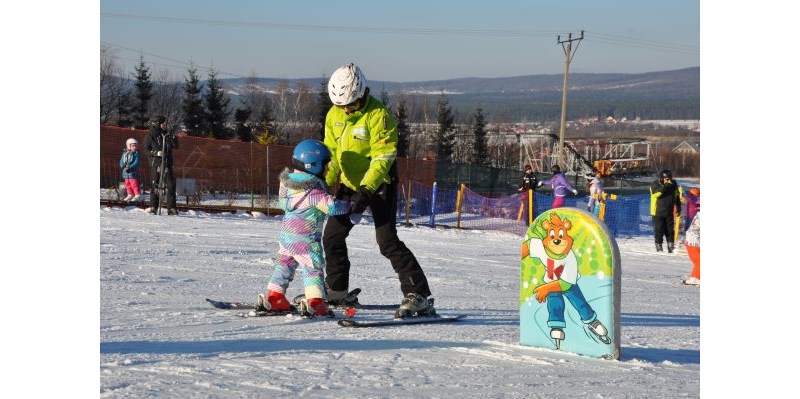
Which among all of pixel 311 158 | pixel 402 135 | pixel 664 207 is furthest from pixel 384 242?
pixel 402 135

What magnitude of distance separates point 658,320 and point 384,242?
10.7ft

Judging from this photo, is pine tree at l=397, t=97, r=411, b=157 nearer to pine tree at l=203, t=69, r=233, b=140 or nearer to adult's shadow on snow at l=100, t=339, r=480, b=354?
pine tree at l=203, t=69, r=233, b=140

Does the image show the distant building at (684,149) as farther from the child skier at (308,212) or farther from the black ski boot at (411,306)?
the child skier at (308,212)

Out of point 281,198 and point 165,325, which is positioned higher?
point 281,198

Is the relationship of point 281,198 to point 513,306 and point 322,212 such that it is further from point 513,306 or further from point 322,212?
point 513,306

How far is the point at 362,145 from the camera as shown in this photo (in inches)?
275

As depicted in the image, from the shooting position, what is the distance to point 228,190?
2861 centimetres

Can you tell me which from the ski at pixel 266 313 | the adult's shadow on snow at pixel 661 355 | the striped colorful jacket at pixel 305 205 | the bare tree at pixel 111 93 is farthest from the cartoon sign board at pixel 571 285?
the bare tree at pixel 111 93

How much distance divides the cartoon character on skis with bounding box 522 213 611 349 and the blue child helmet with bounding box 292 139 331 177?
1.55 m

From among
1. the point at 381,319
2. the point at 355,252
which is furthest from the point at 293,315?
the point at 355,252

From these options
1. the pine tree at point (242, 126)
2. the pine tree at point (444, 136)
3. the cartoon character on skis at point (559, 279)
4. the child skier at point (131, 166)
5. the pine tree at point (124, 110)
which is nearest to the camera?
the cartoon character on skis at point (559, 279)

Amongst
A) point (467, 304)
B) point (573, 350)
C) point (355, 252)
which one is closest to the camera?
point (573, 350)

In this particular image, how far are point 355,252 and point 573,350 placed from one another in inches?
354

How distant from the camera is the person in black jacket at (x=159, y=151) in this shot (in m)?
18.9
